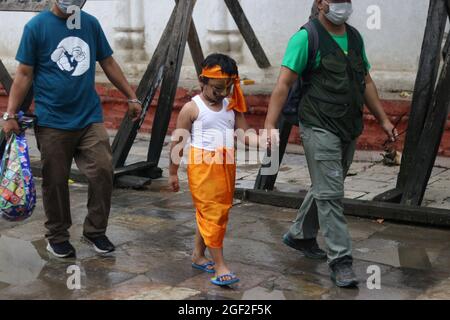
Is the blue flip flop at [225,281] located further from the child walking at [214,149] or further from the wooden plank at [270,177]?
the wooden plank at [270,177]

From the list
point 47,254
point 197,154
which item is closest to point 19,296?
point 47,254

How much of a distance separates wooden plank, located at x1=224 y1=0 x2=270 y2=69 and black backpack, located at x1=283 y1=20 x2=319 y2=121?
3.51 metres

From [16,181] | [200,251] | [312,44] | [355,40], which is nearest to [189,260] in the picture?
[200,251]

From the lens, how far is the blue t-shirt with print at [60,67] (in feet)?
17.2

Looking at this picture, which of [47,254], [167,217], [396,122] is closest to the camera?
[47,254]

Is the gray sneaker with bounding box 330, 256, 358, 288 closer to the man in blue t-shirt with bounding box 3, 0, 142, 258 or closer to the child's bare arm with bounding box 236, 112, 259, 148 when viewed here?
the child's bare arm with bounding box 236, 112, 259, 148

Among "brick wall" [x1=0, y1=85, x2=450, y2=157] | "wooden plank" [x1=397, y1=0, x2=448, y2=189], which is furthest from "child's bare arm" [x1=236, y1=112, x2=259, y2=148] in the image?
"brick wall" [x1=0, y1=85, x2=450, y2=157]

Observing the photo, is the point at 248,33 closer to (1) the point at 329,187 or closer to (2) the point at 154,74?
(2) the point at 154,74

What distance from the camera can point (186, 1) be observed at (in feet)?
24.6

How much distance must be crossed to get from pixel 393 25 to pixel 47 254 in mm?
4398

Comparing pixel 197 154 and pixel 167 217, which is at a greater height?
pixel 197 154

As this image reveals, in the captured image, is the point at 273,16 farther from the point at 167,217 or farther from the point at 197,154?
the point at 197,154

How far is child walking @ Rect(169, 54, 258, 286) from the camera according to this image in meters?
4.86

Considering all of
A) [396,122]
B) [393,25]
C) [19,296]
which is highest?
[393,25]
